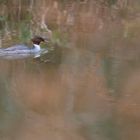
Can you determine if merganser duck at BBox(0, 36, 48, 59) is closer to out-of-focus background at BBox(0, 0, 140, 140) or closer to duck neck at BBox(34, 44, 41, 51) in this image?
duck neck at BBox(34, 44, 41, 51)

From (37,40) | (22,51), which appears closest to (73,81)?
(22,51)

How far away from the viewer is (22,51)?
17.2 ft

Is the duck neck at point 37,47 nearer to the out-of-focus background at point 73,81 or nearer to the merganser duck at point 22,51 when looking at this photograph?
the merganser duck at point 22,51

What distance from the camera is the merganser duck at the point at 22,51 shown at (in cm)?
514

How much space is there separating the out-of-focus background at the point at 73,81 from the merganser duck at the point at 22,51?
121mm

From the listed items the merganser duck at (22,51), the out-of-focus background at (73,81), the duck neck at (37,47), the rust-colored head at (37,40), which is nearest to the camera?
the out-of-focus background at (73,81)

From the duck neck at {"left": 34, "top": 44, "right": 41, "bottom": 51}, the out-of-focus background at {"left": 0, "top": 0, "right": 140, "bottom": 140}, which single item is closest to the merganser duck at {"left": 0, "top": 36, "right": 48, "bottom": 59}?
the duck neck at {"left": 34, "top": 44, "right": 41, "bottom": 51}

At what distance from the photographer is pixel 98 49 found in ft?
17.7

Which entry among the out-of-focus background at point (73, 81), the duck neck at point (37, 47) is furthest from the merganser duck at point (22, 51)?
the out-of-focus background at point (73, 81)

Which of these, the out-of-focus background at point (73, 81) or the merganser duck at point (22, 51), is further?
the merganser duck at point (22, 51)

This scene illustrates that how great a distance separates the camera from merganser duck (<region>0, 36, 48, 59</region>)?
5.14 metres

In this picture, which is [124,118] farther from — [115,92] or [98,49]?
[98,49]

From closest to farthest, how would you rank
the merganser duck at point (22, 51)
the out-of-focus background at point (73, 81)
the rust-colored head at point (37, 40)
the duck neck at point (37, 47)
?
the out-of-focus background at point (73, 81), the merganser duck at point (22, 51), the duck neck at point (37, 47), the rust-colored head at point (37, 40)

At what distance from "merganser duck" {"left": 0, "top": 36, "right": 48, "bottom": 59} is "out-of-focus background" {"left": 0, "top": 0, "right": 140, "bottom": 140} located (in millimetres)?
121
